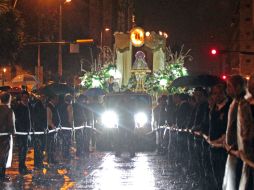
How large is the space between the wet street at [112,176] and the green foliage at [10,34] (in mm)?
7249

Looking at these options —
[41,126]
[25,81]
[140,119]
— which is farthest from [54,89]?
[25,81]

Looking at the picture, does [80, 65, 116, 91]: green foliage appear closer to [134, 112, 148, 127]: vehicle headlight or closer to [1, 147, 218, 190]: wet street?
[134, 112, 148, 127]: vehicle headlight

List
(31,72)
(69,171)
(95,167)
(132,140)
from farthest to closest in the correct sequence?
(31,72) < (132,140) < (95,167) < (69,171)

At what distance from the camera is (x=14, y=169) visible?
17.7 metres

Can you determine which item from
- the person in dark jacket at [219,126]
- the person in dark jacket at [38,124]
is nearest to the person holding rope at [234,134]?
the person in dark jacket at [219,126]

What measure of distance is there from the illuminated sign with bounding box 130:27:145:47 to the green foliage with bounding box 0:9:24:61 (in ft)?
36.5

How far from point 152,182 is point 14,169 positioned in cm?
486

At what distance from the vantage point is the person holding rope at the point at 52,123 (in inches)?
758

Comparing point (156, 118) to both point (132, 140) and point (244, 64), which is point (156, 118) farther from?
point (244, 64)

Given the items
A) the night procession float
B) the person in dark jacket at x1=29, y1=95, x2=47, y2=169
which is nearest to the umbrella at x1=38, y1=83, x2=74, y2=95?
the night procession float

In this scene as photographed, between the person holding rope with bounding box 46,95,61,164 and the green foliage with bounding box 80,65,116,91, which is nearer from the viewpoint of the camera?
the person holding rope with bounding box 46,95,61,164

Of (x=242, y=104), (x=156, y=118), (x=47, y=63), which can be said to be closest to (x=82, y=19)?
(x=47, y=63)

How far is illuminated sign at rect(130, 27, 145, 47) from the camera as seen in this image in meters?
37.4

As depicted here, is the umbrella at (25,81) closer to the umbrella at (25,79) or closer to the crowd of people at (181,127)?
the umbrella at (25,79)
